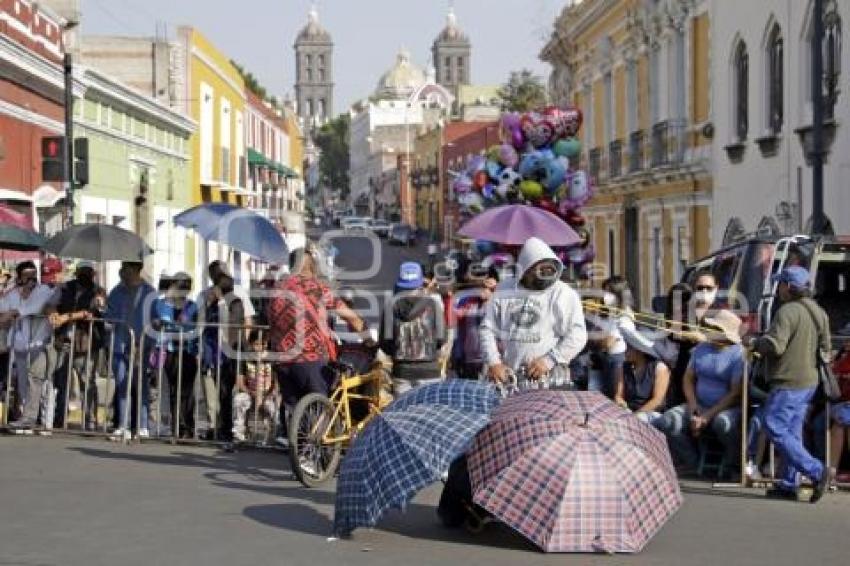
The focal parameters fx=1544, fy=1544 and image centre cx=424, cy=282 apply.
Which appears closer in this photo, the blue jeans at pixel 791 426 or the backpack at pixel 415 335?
the blue jeans at pixel 791 426

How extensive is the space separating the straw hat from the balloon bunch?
10702 millimetres

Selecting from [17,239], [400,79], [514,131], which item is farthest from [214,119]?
[400,79]

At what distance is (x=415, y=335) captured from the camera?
37.8 feet

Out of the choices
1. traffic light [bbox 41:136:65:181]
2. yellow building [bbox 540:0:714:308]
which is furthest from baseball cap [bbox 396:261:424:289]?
yellow building [bbox 540:0:714:308]

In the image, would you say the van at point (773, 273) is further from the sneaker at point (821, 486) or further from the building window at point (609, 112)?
the building window at point (609, 112)

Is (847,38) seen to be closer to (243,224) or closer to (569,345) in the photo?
(243,224)

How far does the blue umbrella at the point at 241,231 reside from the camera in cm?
1501

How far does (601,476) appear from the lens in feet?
26.8

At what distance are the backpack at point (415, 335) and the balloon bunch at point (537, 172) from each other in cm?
1089

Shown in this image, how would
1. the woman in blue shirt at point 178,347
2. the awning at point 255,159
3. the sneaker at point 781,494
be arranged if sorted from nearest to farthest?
the sneaker at point 781,494 < the woman in blue shirt at point 178,347 < the awning at point 255,159

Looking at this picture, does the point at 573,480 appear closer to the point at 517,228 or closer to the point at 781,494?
the point at 781,494

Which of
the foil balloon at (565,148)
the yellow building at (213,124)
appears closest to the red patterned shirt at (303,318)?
the foil balloon at (565,148)

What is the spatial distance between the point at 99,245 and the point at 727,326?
649cm

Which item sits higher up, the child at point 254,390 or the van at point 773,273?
the van at point 773,273
